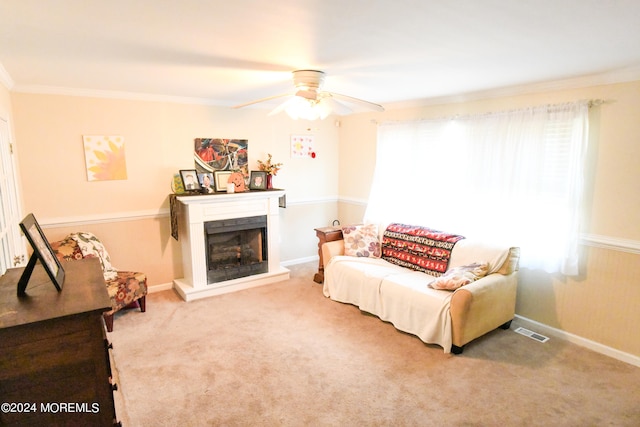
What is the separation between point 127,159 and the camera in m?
3.96

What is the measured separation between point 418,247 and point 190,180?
9.27ft

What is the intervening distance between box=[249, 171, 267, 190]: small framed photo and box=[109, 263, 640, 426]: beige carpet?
5.78 ft

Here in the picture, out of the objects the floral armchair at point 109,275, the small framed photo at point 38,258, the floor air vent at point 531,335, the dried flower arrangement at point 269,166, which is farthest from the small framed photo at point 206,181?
the floor air vent at point 531,335

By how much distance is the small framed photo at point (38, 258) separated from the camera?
1494 millimetres

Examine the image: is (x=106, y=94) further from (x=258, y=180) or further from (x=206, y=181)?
(x=258, y=180)

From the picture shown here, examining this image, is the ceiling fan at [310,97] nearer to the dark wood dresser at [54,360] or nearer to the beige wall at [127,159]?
the beige wall at [127,159]

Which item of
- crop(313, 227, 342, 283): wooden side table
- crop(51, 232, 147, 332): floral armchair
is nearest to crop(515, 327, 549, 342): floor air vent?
crop(313, 227, 342, 283): wooden side table

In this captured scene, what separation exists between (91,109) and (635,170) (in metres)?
5.11

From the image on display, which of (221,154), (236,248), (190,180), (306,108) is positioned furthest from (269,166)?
(306,108)

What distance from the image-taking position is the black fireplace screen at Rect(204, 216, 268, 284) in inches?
168

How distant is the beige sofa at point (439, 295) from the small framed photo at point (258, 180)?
1.48 meters

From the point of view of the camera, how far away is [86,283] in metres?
1.67

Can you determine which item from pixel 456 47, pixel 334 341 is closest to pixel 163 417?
pixel 334 341

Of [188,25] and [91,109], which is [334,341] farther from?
[91,109]
